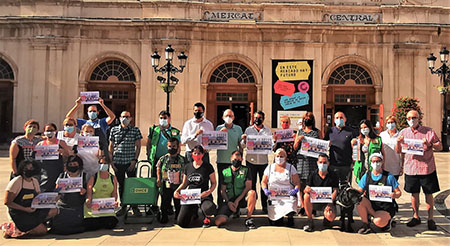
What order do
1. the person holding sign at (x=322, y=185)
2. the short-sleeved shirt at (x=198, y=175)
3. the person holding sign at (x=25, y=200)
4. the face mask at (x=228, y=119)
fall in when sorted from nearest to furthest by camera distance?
the person holding sign at (x=25, y=200) → the person holding sign at (x=322, y=185) → the short-sleeved shirt at (x=198, y=175) → the face mask at (x=228, y=119)

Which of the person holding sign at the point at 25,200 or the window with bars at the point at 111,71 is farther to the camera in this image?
the window with bars at the point at 111,71

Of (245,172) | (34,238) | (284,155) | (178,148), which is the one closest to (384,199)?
(284,155)

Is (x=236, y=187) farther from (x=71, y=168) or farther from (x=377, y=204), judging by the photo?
(x=71, y=168)

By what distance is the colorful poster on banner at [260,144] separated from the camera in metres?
6.65

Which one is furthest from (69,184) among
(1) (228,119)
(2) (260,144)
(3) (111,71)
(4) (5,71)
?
(4) (5,71)

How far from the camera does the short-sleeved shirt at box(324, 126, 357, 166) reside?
254 inches

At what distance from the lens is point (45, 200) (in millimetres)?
5574

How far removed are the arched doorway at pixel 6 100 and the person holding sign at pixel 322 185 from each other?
21.9 m

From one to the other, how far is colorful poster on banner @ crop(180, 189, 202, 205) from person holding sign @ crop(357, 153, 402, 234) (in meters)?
2.93

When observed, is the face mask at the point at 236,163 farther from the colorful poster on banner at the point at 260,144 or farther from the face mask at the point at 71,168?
the face mask at the point at 71,168

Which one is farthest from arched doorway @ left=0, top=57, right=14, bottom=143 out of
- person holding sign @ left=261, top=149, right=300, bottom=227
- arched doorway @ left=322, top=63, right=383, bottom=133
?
person holding sign @ left=261, top=149, right=300, bottom=227

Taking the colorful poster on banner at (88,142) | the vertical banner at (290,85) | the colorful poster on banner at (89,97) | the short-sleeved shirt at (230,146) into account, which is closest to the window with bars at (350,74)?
the vertical banner at (290,85)

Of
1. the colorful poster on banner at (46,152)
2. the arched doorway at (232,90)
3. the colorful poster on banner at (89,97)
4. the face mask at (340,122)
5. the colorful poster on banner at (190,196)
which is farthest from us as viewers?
the arched doorway at (232,90)

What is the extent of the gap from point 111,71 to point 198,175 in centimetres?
1735
